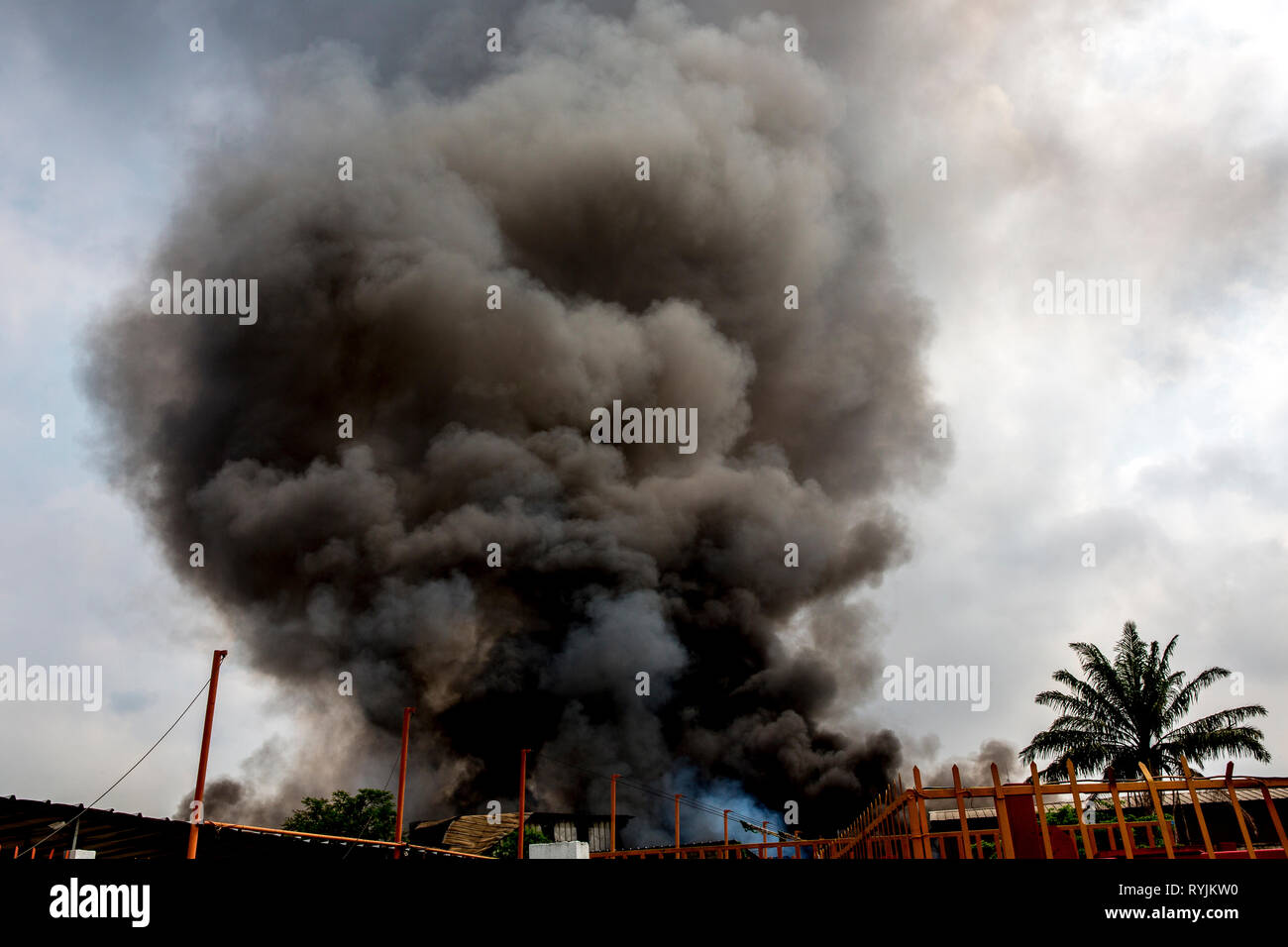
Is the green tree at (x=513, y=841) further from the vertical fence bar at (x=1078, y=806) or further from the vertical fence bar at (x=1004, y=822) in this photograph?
the vertical fence bar at (x=1004, y=822)

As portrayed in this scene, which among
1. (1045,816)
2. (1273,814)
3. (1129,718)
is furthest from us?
(1129,718)

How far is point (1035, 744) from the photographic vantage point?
1353 inches

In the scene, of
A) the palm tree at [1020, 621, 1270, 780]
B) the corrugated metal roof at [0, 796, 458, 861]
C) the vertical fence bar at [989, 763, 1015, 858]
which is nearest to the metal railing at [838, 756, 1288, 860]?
the vertical fence bar at [989, 763, 1015, 858]

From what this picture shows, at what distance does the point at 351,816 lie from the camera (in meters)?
43.6

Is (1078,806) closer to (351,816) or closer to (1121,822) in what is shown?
(1121,822)

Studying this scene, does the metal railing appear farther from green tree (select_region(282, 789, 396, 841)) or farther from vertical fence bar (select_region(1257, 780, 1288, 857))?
green tree (select_region(282, 789, 396, 841))

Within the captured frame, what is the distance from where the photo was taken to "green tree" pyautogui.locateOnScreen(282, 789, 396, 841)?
1693 inches

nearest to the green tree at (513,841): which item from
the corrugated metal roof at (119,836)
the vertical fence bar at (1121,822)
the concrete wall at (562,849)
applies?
the concrete wall at (562,849)

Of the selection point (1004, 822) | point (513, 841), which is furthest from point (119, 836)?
point (513, 841)
